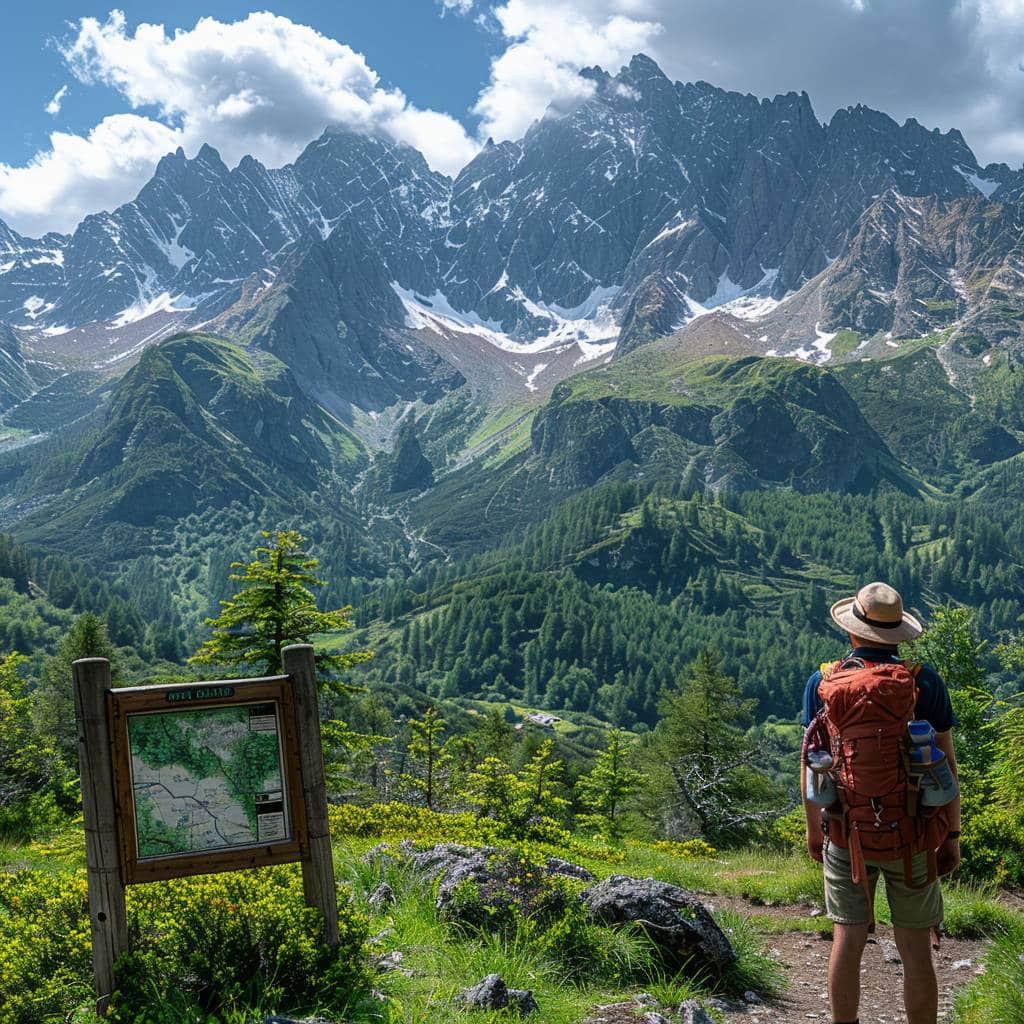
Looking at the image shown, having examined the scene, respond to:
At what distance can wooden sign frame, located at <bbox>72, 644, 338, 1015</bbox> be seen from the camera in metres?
6.61

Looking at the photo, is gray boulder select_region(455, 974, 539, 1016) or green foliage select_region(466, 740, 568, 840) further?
green foliage select_region(466, 740, 568, 840)

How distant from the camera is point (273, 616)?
19109 mm

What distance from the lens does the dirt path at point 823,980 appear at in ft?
26.9

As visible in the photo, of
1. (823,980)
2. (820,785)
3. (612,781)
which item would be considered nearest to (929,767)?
(820,785)

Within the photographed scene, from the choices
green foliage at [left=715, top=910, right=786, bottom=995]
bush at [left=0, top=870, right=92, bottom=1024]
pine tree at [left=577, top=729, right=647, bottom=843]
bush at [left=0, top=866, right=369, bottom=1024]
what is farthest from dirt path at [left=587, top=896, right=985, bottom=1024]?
pine tree at [left=577, top=729, right=647, bottom=843]

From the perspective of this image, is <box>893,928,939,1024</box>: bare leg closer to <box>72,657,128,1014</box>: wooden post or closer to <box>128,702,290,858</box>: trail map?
<box>128,702,290,858</box>: trail map

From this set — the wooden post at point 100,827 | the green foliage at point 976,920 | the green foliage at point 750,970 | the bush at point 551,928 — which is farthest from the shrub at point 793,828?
the wooden post at point 100,827

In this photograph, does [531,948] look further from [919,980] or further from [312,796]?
[919,980]

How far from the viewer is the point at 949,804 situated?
20.8 ft

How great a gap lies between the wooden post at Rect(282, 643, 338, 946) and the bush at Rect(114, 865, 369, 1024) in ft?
0.42

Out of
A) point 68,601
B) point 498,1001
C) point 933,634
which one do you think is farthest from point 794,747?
point 498,1001

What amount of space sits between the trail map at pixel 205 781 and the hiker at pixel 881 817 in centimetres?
449

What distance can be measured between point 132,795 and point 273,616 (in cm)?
1257

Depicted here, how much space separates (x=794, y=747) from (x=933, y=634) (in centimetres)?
15180
